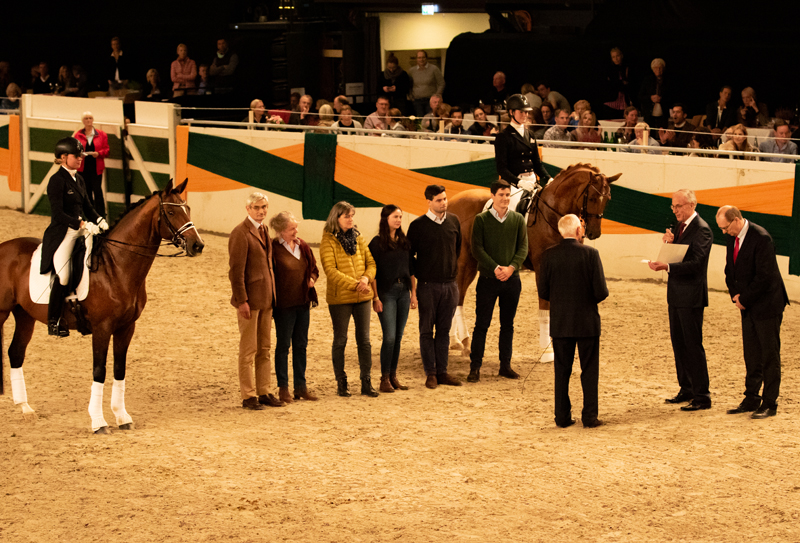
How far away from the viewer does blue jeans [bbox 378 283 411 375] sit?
30.9 ft

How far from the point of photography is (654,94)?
52.1 ft

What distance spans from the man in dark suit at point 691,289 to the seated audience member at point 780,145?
15.8 ft

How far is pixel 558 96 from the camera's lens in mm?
16469

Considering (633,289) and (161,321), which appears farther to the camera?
(633,289)

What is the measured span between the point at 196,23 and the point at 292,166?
→ 8.50m

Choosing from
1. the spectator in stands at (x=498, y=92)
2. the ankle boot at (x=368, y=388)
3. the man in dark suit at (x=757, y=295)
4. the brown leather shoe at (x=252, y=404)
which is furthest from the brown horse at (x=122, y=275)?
the spectator in stands at (x=498, y=92)

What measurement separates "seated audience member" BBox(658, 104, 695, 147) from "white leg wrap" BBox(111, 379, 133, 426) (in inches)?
327

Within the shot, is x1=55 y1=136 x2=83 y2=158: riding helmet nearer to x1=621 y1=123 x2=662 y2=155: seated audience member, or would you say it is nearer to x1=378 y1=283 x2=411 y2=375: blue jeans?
x1=378 y1=283 x2=411 y2=375: blue jeans

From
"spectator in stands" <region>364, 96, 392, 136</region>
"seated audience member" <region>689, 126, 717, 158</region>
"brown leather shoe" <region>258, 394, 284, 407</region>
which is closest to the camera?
"brown leather shoe" <region>258, 394, 284, 407</region>

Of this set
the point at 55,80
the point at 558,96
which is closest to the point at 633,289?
the point at 558,96

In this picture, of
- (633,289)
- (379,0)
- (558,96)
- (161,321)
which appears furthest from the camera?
(379,0)

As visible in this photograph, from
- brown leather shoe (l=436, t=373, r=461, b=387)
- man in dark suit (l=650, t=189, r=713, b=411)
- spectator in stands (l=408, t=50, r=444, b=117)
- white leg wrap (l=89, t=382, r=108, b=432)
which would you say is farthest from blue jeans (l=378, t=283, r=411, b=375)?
spectator in stands (l=408, t=50, r=444, b=117)

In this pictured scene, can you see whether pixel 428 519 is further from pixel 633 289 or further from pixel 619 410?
pixel 633 289

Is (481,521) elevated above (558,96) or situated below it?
below
